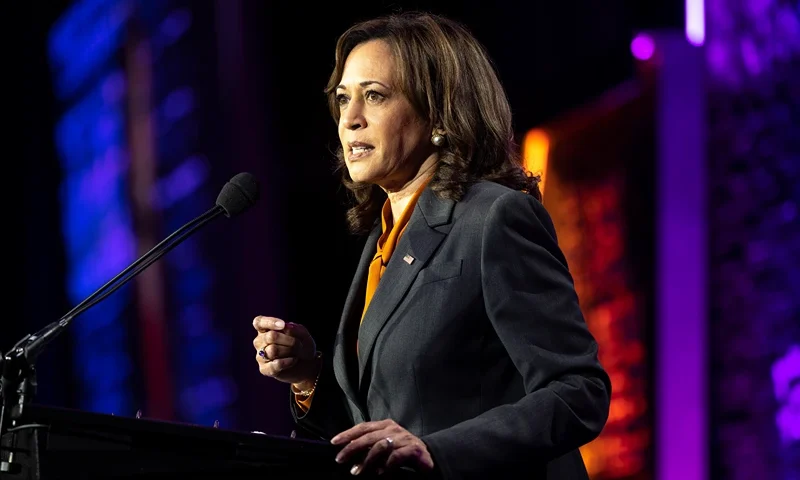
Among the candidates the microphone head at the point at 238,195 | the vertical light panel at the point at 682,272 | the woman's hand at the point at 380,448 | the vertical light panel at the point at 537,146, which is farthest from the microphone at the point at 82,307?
the vertical light panel at the point at 537,146

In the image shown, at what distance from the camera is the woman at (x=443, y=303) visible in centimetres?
135

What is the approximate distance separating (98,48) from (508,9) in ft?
5.68

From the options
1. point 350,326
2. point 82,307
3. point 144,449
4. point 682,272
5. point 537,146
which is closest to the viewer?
point 144,449

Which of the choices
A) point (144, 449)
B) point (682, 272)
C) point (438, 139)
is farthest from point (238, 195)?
point (682, 272)

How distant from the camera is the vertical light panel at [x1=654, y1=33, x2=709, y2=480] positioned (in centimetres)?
354

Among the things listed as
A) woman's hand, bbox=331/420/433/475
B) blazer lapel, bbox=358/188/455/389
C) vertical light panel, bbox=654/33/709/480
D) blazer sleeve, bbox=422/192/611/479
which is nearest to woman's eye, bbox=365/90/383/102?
blazer lapel, bbox=358/188/455/389

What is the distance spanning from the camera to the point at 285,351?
168cm

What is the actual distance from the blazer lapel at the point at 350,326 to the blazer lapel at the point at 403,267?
3 centimetres

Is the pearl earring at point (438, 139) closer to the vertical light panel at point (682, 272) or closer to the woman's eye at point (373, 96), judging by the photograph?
the woman's eye at point (373, 96)

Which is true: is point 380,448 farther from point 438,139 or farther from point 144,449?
point 438,139

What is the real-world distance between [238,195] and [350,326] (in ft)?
1.01

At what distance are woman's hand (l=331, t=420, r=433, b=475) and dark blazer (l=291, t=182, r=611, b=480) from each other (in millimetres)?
81

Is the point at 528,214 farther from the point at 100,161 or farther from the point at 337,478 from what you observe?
the point at 100,161

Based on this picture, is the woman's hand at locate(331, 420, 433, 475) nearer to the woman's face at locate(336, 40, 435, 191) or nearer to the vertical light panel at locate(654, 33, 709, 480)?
the woman's face at locate(336, 40, 435, 191)
